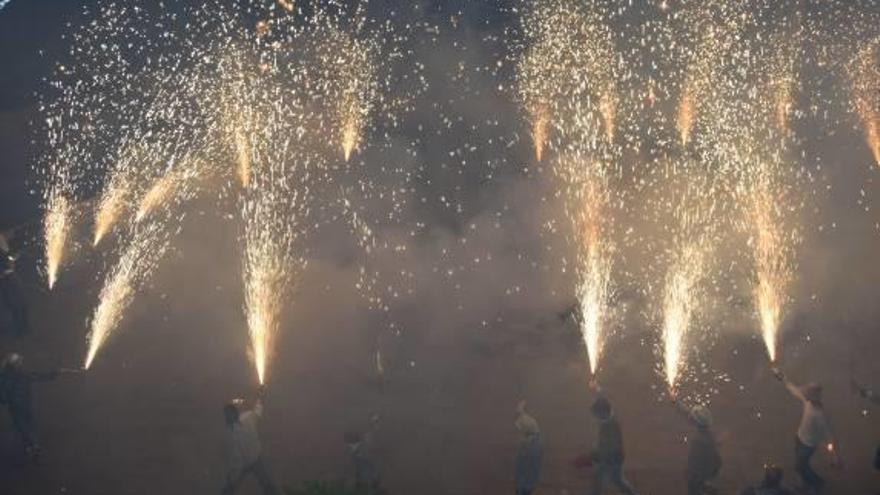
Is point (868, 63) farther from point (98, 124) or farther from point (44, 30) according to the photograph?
point (44, 30)

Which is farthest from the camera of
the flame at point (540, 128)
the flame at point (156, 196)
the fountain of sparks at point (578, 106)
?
the flame at point (540, 128)

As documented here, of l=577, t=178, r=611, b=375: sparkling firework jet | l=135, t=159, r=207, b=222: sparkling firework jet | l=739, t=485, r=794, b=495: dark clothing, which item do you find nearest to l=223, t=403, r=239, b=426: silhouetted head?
l=739, t=485, r=794, b=495: dark clothing

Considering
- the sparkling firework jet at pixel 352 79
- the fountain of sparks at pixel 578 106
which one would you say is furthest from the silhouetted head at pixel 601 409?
the sparkling firework jet at pixel 352 79

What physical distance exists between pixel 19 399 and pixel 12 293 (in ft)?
9.55

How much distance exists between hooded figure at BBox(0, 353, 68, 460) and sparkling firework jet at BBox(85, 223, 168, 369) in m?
1.99

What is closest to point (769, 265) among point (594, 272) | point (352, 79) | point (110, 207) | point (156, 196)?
point (594, 272)

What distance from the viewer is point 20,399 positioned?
7.79 metres

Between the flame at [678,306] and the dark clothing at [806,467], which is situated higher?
the flame at [678,306]

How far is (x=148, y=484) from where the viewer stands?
24.6ft

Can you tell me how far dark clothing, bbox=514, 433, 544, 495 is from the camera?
684cm

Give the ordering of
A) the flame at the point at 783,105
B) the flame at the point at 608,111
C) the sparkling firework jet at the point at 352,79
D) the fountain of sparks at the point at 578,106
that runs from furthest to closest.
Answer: the sparkling firework jet at the point at 352,79 < the flame at the point at 608,111 < the flame at the point at 783,105 < the fountain of sparks at the point at 578,106

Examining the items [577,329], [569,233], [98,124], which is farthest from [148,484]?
[98,124]

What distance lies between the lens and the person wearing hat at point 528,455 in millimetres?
6805

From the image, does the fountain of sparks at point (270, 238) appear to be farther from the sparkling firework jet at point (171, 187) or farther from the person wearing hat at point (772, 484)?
the person wearing hat at point (772, 484)
